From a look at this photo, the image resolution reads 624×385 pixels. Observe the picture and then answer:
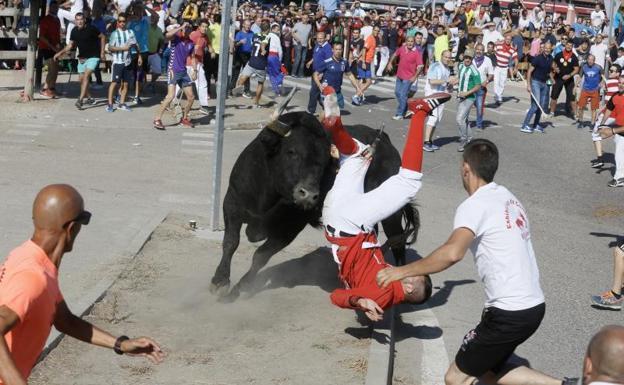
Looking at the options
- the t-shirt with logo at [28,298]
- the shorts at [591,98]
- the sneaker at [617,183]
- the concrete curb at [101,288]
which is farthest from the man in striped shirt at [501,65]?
the t-shirt with logo at [28,298]

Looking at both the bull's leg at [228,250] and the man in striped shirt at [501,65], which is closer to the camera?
the bull's leg at [228,250]

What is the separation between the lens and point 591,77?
23391 millimetres

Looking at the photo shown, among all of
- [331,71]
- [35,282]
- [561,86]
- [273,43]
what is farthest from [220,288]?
[561,86]

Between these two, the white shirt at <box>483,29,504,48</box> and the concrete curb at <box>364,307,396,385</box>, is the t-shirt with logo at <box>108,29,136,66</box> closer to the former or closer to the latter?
the white shirt at <box>483,29,504,48</box>

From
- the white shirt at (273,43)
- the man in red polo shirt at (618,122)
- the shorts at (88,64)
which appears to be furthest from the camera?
the white shirt at (273,43)

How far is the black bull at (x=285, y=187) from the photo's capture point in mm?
7660

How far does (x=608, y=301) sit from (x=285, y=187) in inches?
138

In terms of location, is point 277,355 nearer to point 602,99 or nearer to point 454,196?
point 454,196

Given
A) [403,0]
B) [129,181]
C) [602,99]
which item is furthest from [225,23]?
[403,0]

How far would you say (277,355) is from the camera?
23.4ft

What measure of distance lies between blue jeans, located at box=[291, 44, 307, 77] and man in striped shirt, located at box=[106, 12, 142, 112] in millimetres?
9266

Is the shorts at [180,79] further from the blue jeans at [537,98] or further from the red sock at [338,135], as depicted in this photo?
the red sock at [338,135]

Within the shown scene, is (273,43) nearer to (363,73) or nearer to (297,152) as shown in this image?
(363,73)

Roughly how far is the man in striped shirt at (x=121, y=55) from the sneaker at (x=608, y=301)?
41.9 feet
